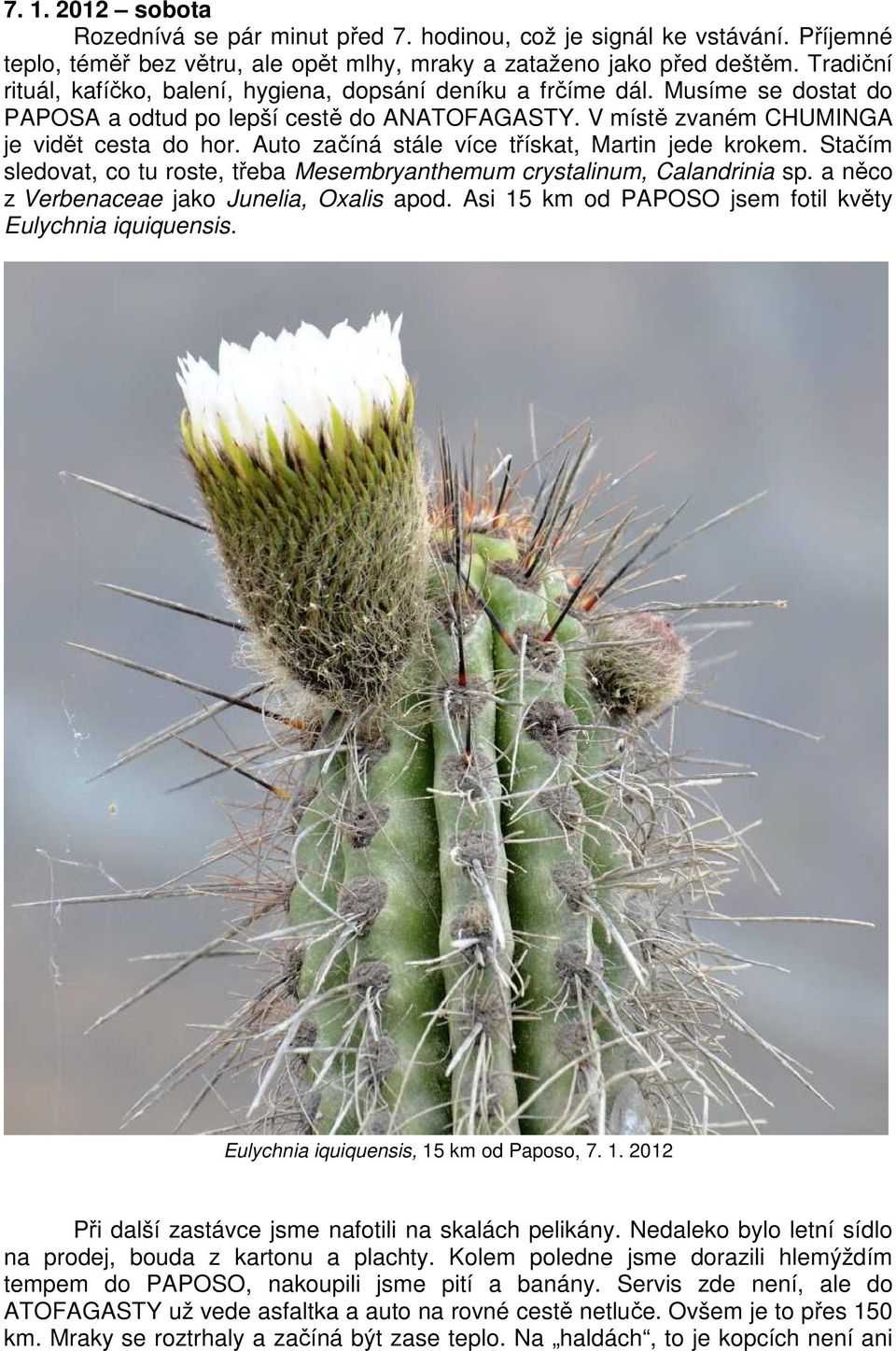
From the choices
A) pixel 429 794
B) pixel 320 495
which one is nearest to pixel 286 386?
pixel 320 495

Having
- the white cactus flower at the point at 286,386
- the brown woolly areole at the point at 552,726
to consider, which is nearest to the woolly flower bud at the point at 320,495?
the white cactus flower at the point at 286,386

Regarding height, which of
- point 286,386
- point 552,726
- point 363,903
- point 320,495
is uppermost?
point 286,386

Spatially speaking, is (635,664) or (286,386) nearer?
(286,386)

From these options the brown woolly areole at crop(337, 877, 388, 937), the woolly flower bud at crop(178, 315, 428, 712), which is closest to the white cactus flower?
the woolly flower bud at crop(178, 315, 428, 712)

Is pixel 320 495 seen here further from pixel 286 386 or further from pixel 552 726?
pixel 552 726

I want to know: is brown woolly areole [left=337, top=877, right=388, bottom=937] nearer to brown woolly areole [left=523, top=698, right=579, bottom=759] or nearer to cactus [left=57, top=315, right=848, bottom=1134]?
cactus [left=57, top=315, right=848, bottom=1134]
